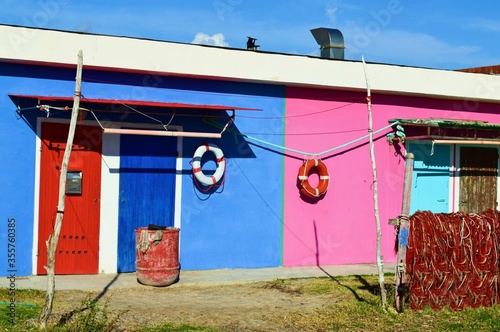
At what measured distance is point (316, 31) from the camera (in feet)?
51.6

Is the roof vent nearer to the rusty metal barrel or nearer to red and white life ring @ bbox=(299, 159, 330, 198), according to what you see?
red and white life ring @ bbox=(299, 159, 330, 198)

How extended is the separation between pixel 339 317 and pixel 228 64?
538 cm

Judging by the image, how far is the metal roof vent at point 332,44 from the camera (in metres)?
15.1

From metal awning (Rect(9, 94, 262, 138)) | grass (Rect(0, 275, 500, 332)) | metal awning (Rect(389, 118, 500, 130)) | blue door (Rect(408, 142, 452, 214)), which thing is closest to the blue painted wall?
metal awning (Rect(9, 94, 262, 138))

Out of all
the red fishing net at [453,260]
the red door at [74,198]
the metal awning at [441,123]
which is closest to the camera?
the red fishing net at [453,260]

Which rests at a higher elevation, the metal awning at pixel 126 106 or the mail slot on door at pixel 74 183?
the metal awning at pixel 126 106

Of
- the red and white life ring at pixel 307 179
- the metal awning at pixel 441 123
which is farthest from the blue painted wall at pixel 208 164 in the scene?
the metal awning at pixel 441 123

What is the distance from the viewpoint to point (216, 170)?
41.8 ft

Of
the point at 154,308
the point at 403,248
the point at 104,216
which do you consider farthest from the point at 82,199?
the point at 403,248

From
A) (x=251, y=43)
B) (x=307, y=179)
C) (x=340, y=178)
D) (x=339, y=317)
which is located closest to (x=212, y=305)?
(x=339, y=317)

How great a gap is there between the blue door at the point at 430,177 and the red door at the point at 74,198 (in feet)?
21.1

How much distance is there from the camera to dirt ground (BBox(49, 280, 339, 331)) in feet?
28.4

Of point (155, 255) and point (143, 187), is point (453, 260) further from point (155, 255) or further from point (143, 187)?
point (143, 187)

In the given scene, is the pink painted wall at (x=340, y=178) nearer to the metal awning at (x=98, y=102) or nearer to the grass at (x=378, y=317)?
the metal awning at (x=98, y=102)
